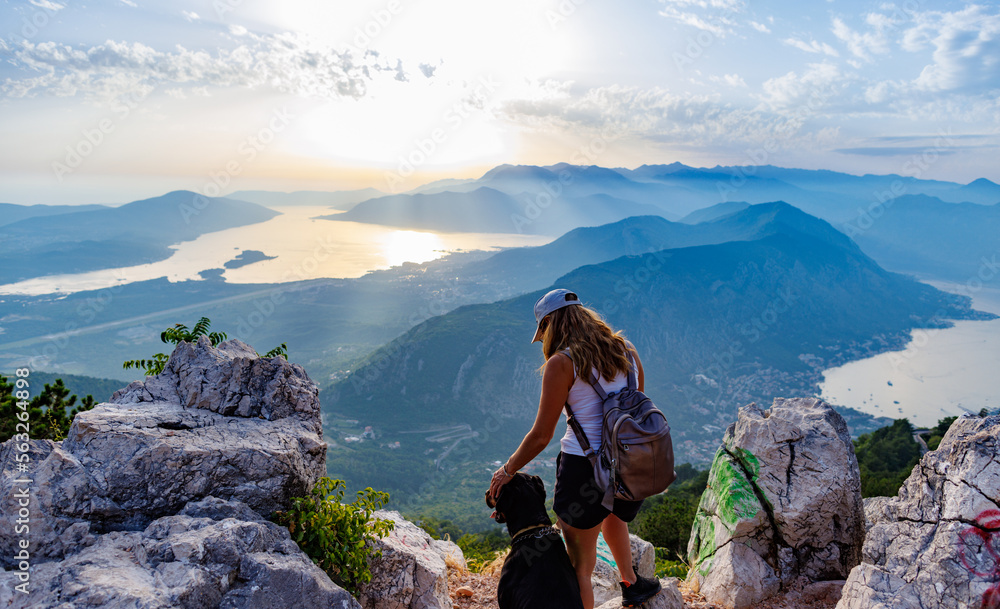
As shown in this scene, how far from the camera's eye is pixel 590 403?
3.28 m

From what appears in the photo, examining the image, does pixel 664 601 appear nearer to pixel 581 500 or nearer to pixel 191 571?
pixel 581 500

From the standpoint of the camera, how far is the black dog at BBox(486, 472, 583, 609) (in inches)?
120

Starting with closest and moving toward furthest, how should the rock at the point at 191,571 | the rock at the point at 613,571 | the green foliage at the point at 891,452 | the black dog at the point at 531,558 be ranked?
the rock at the point at 191,571 → the black dog at the point at 531,558 → the rock at the point at 613,571 → the green foliage at the point at 891,452

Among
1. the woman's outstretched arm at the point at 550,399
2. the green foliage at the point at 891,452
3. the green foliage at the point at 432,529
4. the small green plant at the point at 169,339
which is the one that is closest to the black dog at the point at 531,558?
the woman's outstretched arm at the point at 550,399

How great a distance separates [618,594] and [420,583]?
1973 mm

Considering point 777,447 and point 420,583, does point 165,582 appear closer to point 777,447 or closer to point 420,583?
point 420,583

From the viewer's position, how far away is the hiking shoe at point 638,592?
3.81 meters

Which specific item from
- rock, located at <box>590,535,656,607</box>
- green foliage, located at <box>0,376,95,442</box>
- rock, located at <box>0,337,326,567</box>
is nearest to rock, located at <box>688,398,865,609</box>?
rock, located at <box>590,535,656,607</box>

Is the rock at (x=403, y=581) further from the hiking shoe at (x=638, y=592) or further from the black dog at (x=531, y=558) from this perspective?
the hiking shoe at (x=638, y=592)

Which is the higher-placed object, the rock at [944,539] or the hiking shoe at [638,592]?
the rock at [944,539]

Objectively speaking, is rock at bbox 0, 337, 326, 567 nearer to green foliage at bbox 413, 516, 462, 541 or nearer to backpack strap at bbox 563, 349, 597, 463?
backpack strap at bbox 563, 349, 597, 463

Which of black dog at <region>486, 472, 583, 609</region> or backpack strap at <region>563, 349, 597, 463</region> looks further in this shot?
backpack strap at <region>563, 349, 597, 463</region>

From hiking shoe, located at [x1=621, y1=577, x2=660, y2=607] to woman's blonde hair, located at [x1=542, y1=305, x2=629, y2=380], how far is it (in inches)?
71.5

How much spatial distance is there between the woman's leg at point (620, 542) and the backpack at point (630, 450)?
0.55 meters
